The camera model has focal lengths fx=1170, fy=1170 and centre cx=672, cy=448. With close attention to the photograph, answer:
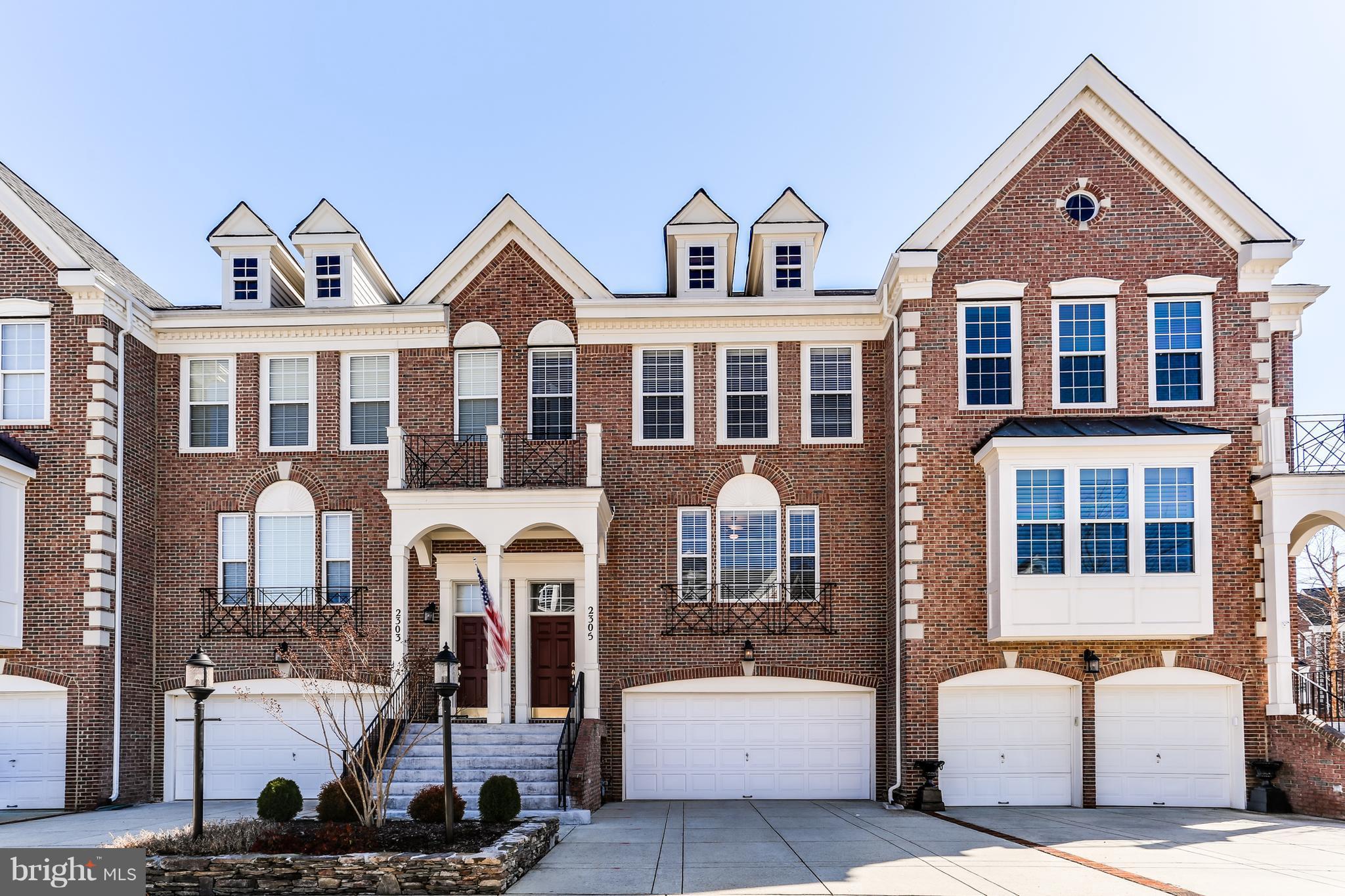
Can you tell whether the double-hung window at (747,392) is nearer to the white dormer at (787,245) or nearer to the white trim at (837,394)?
the white trim at (837,394)

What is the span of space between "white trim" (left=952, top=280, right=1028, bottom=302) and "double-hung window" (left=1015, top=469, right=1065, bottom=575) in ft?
10.4

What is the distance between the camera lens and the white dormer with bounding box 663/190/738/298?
70.8 feet

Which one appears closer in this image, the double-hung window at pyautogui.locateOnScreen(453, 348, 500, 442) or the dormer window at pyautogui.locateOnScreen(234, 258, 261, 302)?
the double-hung window at pyautogui.locateOnScreen(453, 348, 500, 442)

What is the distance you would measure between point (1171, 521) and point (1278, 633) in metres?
2.50

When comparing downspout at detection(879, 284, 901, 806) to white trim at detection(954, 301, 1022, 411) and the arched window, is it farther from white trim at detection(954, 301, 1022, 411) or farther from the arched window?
the arched window

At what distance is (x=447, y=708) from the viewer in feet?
43.9

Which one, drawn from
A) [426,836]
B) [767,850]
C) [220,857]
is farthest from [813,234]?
[220,857]

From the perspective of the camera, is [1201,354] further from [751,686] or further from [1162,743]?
[751,686]

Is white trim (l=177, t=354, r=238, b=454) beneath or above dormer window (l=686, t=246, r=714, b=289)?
beneath

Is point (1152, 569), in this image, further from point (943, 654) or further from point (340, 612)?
point (340, 612)

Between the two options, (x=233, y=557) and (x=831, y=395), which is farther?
(x=233, y=557)

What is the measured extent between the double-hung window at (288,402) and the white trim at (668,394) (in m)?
5.89

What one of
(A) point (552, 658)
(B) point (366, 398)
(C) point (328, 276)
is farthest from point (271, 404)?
(A) point (552, 658)

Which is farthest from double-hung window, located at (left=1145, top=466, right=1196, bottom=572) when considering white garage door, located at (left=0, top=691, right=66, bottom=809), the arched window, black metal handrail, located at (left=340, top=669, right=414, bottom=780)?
white garage door, located at (left=0, top=691, right=66, bottom=809)
